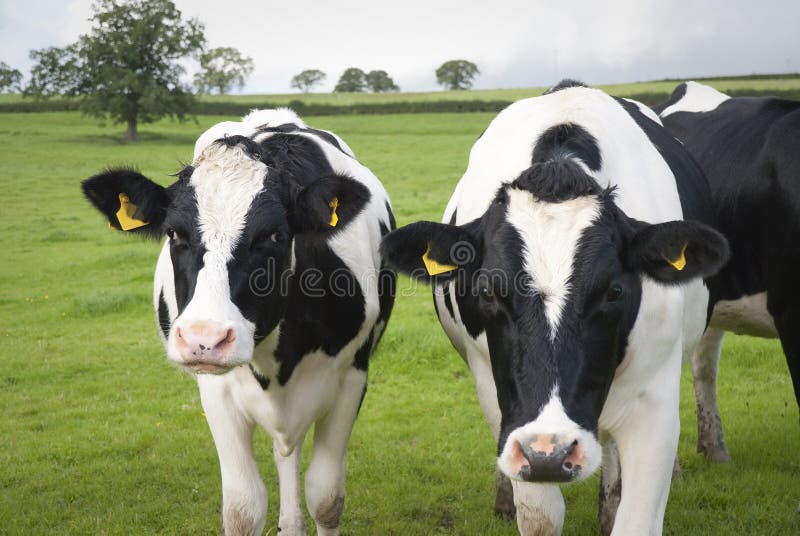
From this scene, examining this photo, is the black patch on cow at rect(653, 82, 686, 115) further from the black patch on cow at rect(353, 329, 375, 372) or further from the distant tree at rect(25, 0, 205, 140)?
the distant tree at rect(25, 0, 205, 140)

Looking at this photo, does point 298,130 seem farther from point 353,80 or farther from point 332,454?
point 353,80

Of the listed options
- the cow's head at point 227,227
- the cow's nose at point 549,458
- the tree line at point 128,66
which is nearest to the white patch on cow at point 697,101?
the cow's head at point 227,227

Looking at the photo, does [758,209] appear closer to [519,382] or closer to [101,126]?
[519,382]

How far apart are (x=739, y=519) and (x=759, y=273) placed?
5.59 feet

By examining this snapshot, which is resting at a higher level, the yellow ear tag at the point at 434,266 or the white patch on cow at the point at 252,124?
the white patch on cow at the point at 252,124

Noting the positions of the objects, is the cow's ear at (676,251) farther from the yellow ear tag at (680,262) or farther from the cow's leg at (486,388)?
the cow's leg at (486,388)

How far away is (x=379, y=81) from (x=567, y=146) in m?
127

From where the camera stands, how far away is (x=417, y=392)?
29.9 feet

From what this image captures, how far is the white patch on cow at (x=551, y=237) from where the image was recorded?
371 centimetres

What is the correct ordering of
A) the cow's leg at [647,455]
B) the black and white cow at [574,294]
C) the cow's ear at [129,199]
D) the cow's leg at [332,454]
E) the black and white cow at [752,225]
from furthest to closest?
1. the black and white cow at [752,225]
2. the cow's leg at [332,454]
3. the cow's ear at [129,199]
4. the cow's leg at [647,455]
5. the black and white cow at [574,294]

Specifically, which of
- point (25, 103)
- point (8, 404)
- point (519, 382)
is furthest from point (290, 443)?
point (25, 103)

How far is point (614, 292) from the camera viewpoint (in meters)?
3.83

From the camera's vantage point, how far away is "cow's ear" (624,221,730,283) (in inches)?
150

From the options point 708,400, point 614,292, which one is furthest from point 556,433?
point 708,400
